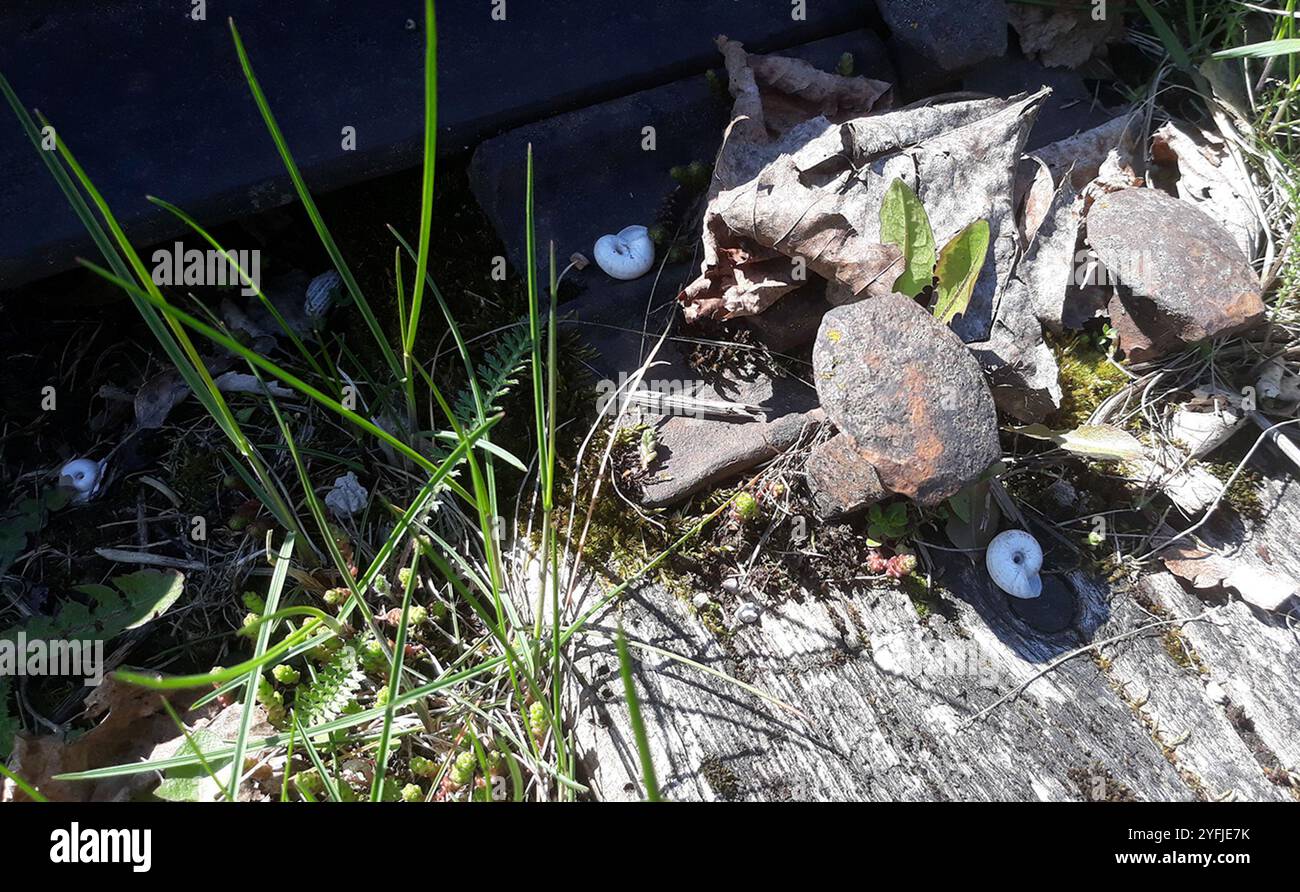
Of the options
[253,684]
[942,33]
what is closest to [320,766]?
[253,684]

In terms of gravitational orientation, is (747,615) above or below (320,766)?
above

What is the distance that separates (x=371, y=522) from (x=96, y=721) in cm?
85

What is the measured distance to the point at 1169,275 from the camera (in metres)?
2.50

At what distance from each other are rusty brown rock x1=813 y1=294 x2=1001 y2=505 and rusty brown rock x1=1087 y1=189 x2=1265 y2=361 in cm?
78

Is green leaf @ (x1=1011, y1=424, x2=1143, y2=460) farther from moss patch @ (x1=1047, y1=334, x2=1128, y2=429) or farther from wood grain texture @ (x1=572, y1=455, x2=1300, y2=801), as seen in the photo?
wood grain texture @ (x1=572, y1=455, x2=1300, y2=801)

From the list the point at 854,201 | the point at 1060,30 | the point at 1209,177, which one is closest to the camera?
the point at 854,201

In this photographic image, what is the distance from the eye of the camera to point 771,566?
7.59ft

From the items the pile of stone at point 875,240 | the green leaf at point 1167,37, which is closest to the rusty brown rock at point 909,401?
the pile of stone at point 875,240

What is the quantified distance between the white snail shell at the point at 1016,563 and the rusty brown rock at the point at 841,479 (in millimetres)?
392

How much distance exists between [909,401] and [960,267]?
0.53 m

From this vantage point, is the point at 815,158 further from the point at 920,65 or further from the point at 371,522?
the point at 371,522

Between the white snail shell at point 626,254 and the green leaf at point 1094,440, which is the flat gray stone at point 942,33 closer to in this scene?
the white snail shell at point 626,254

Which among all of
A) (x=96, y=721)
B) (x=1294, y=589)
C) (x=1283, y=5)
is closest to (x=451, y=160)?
(x=96, y=721)

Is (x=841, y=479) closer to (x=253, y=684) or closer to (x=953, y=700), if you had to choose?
(x=953, y=700)
